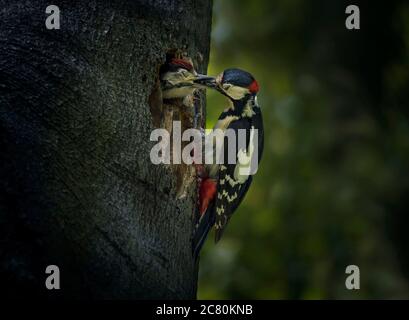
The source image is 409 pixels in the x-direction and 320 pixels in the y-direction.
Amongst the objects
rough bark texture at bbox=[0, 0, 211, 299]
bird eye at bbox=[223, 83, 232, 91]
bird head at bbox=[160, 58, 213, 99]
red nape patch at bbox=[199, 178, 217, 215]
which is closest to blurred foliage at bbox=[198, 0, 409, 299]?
bird eye at bbox=[223, 83, 232, 91]

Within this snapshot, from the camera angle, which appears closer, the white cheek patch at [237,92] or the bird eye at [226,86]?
the bird eye at [226,86]

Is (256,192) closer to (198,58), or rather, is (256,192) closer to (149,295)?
(198,58)

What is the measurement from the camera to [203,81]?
4137mm

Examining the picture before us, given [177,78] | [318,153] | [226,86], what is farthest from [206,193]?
[318,153]

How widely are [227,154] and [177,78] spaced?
791 millimetres

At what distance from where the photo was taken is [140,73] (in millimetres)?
3496

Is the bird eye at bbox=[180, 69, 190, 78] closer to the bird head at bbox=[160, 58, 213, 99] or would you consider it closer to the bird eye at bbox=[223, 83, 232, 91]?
the bird head at bbox=[160, 58, 213, 99]

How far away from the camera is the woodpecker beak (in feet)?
13.5

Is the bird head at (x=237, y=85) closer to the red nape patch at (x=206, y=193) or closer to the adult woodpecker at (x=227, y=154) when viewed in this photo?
the adult woodpecker at (x=227, y=154)

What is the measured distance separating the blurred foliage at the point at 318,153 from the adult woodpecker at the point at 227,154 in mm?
2827

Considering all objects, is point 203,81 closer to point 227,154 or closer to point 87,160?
point 227,154

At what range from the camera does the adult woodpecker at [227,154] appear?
4141 millimetres

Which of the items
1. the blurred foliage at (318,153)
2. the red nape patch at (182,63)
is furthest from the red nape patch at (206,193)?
the blurred foliage at (318,153)
